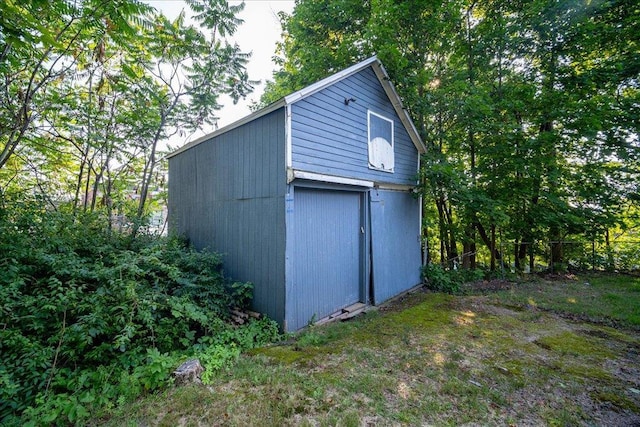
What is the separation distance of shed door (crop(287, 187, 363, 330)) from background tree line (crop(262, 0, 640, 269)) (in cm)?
286

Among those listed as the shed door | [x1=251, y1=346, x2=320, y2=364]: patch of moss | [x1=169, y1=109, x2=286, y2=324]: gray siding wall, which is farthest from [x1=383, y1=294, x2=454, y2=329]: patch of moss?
[x1=169, y1=109, x2=286, y2=324]: gray siding wall

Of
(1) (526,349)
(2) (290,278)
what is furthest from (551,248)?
(2) (290,278)

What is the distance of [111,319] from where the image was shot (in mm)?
3273

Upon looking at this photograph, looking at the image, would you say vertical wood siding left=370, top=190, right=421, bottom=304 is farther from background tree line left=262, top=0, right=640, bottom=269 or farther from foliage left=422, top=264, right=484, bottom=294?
background tree line left=262, top=0, right=640, bottom=269

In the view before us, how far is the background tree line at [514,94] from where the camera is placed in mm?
7012

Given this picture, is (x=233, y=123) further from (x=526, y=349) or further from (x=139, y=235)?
(x=526, y=349)

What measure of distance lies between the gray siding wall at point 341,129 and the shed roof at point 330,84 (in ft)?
0.35

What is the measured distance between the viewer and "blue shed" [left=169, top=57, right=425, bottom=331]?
4.34m

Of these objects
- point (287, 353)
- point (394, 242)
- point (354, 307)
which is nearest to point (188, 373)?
point (287, 353)

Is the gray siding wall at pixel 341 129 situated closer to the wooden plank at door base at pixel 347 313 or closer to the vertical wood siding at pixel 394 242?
the vertical wood siding at pixel 394 242

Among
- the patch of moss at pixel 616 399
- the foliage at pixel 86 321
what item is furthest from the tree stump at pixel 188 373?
the patch of moss at pixel 616 399

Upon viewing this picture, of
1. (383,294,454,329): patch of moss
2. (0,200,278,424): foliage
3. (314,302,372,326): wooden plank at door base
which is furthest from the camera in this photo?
(314,302,372,326): wooden plank at door base

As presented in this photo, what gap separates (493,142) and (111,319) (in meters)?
9.48

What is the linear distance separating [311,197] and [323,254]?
3.51 feet
